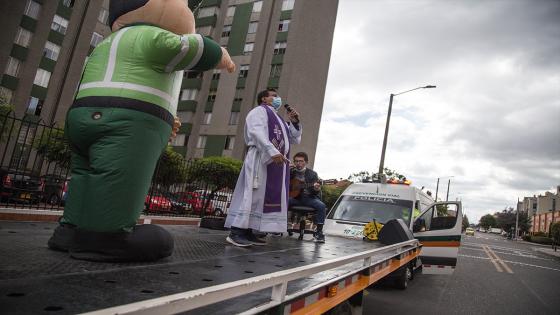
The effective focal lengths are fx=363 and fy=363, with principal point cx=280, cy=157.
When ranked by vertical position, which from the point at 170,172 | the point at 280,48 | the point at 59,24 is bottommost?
the point at 170,172

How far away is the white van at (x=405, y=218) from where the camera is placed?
249 inches

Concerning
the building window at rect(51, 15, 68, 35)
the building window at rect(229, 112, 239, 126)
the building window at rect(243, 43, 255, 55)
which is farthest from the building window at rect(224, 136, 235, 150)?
the building window at rect(51, 15, 68, 35)

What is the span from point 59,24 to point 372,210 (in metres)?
29.9

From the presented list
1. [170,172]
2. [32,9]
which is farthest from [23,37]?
[170,172]

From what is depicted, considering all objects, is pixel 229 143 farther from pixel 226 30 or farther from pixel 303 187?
pixel 303 187

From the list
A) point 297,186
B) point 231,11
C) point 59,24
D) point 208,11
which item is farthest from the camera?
point 208,11

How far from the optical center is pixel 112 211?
6.39ft

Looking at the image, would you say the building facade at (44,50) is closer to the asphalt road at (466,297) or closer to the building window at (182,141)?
the building window at (182,141)

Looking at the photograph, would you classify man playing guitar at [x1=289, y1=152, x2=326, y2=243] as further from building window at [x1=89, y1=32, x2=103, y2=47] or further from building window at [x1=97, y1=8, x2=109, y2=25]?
building window at [x1=97, y1=8, x2=109, y2=25]

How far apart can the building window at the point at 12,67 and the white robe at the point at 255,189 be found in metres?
28.9

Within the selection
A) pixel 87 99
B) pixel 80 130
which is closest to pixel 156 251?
pixel 80 130

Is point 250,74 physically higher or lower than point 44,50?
higher

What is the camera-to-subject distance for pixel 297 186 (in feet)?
17.5

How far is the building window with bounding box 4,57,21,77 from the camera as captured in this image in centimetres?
2517
